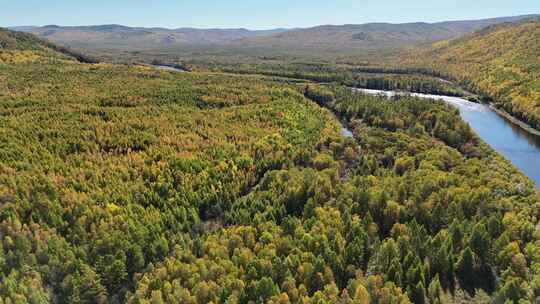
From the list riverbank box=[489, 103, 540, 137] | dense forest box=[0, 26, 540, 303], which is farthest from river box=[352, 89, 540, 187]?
dense forest box=[0, 26, 540, 303]

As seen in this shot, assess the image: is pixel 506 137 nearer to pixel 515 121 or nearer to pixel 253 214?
pixel 515 121

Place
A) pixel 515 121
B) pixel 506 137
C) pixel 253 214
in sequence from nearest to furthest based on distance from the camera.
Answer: pixel 253 214 < pixel 506 137 < pixel 515 121

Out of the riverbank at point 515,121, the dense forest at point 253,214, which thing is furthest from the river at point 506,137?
the dense forest at point 253,214

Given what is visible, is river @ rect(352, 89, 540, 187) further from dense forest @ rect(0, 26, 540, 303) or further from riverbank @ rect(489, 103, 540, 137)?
dense forest @ rect(0, 26, 540, 303)

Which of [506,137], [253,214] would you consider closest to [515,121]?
[506,137]

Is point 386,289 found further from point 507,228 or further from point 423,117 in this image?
point 423,117

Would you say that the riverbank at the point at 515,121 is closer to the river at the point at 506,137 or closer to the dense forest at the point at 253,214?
the river at the point at 506,137
